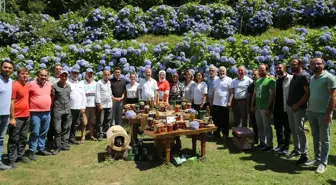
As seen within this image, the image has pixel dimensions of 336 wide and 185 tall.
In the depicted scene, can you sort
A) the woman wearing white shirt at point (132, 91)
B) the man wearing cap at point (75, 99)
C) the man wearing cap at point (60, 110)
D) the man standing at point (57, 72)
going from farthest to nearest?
the woman wearing white shirt at point (132, 91) → the man wearing cap at point (75, 99) → the man standing at point (57, 72) → the man wearing cap at point (60, 110)

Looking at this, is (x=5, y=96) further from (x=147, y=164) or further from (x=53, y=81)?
(x=147, y=164)

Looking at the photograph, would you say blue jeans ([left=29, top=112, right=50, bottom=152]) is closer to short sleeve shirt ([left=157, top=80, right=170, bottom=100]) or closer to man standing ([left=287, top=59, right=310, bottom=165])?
short sleeve shirt ([left=157, top=80, right=170, bottom=100])

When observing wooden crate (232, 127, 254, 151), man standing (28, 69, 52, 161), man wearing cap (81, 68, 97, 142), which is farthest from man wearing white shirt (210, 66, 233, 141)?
man standing (28, 69, 52, 161)

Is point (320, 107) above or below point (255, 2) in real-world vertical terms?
below

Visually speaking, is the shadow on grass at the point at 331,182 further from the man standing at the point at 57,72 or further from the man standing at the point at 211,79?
the man standing at the point at 57,72

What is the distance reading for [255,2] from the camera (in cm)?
1321

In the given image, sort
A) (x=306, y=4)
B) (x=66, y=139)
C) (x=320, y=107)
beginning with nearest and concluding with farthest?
(x=320, y=107) → (x=66, y=139) → (x=306, y=4)

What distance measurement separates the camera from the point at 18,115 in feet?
16.4

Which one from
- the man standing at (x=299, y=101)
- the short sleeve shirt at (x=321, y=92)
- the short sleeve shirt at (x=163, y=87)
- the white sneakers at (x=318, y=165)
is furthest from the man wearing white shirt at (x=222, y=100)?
the short sleeve shirt at (x=321, y=92)

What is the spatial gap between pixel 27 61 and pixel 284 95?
6.03 m

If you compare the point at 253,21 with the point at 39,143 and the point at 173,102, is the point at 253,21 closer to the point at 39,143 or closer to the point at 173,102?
the point at 173,102

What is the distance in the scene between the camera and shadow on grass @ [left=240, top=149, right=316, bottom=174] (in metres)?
4.96

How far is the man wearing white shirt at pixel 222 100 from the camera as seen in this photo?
656 cm

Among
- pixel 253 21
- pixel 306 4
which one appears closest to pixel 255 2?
pixel 253 21
